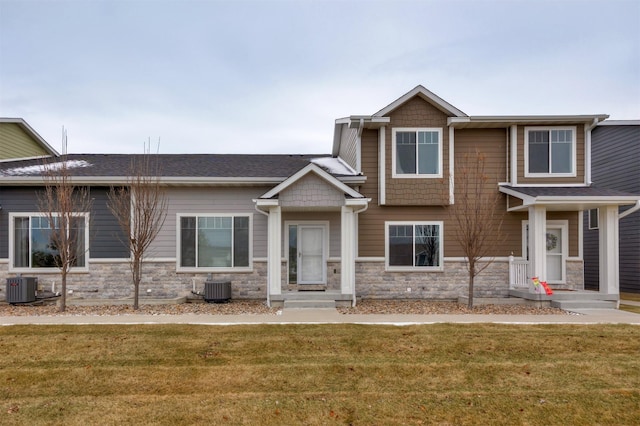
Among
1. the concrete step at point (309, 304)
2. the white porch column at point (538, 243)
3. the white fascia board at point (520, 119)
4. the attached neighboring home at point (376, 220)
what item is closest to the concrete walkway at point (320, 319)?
the concrete step at point (309, 304)

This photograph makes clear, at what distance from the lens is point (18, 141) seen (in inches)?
635

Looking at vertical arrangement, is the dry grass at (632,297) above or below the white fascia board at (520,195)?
below

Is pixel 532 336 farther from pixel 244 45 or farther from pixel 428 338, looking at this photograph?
pixel 244 45

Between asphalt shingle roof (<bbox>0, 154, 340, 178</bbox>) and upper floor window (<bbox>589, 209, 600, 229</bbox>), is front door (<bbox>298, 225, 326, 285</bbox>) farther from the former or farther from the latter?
upper floor window (<bbox>589, 209, 600, 229</bbox>)

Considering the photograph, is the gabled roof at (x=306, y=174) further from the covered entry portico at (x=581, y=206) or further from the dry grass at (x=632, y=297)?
the dry grass at (x=632, y=297)

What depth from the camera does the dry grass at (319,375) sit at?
541 cm

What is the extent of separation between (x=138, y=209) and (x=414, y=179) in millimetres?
7855

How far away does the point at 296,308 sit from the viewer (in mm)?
11484

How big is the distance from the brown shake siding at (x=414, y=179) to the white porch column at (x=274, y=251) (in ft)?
11.7

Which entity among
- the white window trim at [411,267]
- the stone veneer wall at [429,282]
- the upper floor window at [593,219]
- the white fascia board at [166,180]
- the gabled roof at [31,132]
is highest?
the gabled roof at [31,132]

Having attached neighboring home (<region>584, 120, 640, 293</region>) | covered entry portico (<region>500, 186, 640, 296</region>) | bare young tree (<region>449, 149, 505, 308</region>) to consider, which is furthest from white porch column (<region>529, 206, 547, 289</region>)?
attached neighboring home (<region>584, 120, 640, 293</region>)

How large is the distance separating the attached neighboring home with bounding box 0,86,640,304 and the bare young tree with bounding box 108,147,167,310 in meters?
0.45

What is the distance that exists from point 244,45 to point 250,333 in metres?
14.1

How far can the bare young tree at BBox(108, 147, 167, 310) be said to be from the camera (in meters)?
11.1
